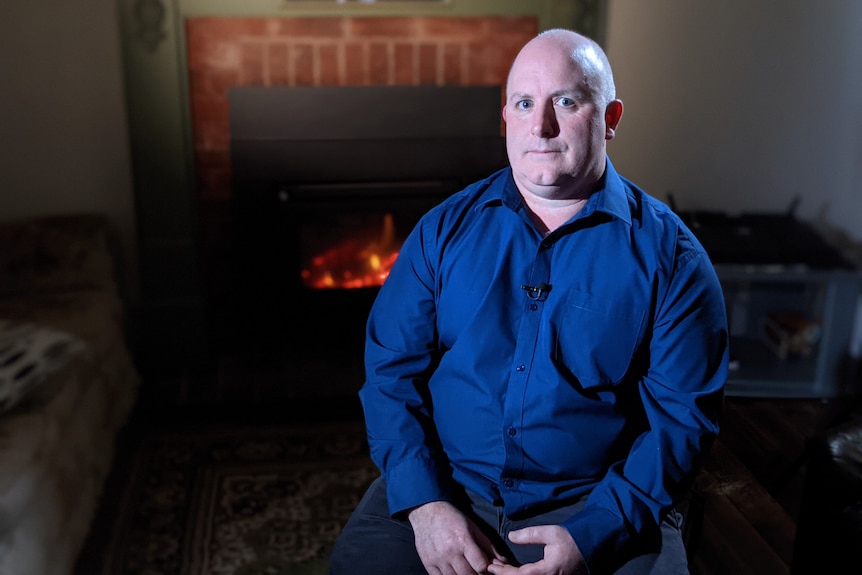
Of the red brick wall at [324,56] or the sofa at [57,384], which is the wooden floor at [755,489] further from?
the red brick wall at [324,56]

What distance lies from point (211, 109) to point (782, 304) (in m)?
1.97

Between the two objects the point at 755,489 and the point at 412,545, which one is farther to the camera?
the point at 755,489

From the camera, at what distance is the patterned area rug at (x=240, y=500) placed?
1940 millimetres

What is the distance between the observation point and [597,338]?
1.17m

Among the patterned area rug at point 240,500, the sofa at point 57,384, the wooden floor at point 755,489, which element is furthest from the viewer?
the patterned area rug at point 240,500

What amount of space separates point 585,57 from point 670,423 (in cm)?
50

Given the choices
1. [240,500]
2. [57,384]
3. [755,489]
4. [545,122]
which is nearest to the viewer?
[545,122]

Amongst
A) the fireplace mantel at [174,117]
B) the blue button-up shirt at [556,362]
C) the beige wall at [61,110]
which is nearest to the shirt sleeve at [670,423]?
the blue button-up shirt at [556,362]

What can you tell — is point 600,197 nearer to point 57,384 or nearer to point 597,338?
point 597,338

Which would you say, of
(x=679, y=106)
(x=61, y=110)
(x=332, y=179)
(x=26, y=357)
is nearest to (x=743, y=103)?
(x=679, y=106)

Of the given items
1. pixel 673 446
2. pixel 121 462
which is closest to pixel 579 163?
pixel 673 446

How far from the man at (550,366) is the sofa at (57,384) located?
676 millimetres

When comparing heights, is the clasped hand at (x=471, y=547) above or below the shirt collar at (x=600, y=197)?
below

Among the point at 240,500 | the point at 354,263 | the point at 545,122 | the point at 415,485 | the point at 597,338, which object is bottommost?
the point at 240,500
